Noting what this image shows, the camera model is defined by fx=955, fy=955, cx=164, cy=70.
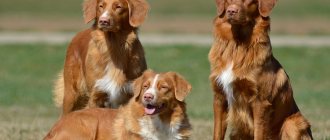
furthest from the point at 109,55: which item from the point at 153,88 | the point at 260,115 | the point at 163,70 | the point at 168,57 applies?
the point at 168,57

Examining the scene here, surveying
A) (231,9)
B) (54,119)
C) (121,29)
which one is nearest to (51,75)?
(54,119)

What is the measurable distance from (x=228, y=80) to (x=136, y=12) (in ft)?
5.74

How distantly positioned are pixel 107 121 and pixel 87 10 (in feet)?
5.67

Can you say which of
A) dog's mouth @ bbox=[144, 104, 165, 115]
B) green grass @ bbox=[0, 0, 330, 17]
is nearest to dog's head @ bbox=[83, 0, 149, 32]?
dog's mouth @ bbox=[144, 104, 165, 115]

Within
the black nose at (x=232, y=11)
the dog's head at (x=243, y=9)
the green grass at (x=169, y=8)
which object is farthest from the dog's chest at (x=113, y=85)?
the green grass at (x=169, y=8)

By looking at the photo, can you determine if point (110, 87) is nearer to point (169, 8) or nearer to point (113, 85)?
point (113, 85)

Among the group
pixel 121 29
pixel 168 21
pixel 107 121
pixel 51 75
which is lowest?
pixel 168 21

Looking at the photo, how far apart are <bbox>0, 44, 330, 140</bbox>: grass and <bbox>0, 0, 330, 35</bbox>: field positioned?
967 cm

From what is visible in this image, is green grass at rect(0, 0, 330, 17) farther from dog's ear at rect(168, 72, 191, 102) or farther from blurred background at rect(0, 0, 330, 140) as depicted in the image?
dog's ear at rect(168, 72, 191, 102)

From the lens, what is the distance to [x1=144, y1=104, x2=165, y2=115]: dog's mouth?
11250 millimetres

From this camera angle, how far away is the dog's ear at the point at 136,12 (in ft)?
41.9

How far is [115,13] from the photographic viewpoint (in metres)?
12.6

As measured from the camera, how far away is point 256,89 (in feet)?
39.0

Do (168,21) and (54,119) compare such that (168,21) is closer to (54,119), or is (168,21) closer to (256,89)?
(54,119)
